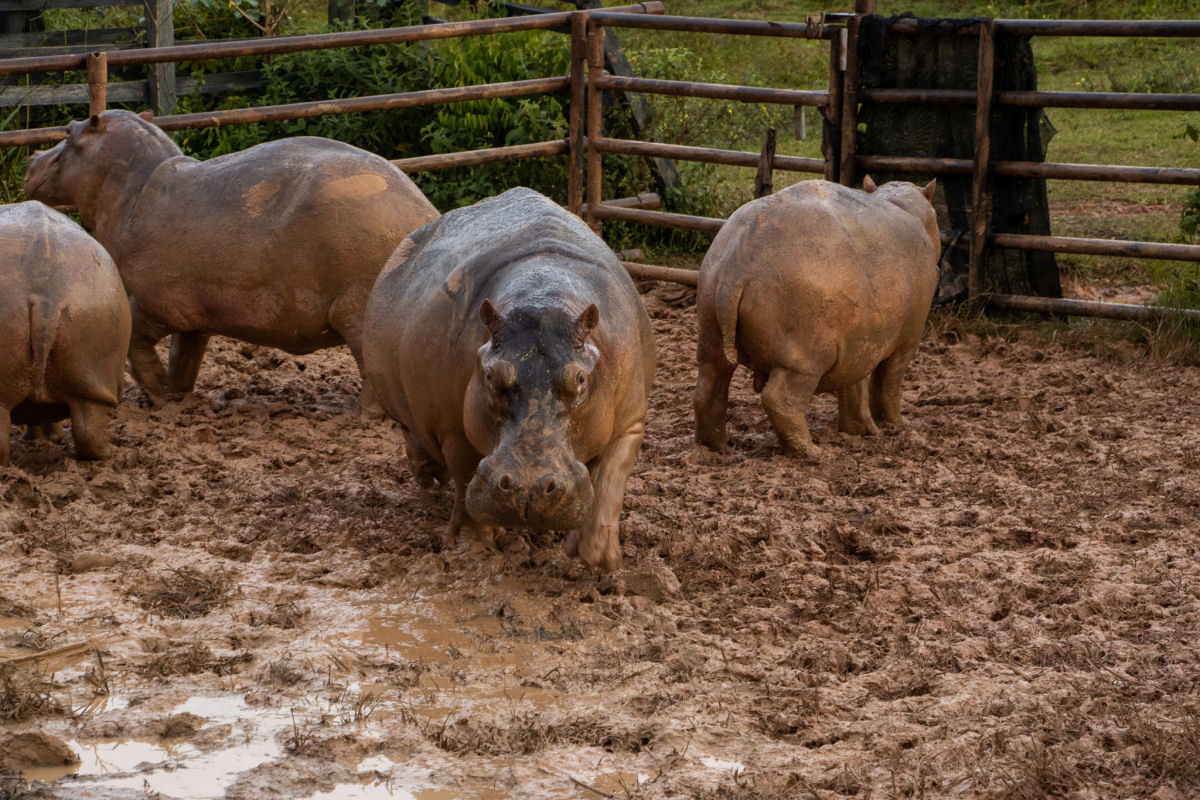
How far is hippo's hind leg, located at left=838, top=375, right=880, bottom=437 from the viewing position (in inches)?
244

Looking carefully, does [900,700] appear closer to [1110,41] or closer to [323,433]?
[323,433]

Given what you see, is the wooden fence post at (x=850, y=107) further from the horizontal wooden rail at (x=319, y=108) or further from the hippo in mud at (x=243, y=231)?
the hippo in mud at (x=243, y=231)

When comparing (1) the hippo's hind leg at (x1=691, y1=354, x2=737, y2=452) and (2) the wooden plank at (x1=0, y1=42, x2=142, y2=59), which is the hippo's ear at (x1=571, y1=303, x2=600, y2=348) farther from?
(2) the wooden plank at (x1=0, y1=42, x2=142, y2=59)

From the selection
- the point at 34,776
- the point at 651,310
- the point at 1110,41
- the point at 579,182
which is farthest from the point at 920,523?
the point at 1110,41

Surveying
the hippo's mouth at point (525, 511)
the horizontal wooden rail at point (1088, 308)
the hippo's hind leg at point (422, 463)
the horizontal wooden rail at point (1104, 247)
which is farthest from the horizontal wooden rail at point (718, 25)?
the hippo's mouth at point (525, 511)

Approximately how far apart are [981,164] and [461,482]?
4186 millimetres

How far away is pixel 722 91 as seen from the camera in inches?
331

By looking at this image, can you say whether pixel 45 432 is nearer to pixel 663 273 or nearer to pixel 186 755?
pixel 186 755

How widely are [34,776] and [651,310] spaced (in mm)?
5632

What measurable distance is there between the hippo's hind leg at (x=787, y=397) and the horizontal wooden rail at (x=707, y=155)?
107 inches

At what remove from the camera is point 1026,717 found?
353 centimetres

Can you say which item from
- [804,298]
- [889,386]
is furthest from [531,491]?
[889,386]

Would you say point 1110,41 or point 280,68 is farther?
point 1110,41

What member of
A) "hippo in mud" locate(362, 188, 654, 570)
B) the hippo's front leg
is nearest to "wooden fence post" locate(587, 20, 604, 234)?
"hippo in mud" locate(362, 188, 654, 570)
